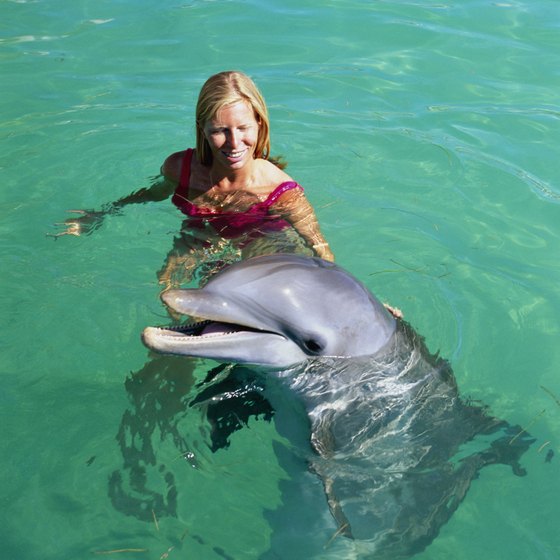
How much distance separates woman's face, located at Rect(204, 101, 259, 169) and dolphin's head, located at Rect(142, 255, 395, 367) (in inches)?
67.0

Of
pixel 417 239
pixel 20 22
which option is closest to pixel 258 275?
pixel 417 239

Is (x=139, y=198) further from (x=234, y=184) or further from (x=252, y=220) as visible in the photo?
(x=252, y=220)

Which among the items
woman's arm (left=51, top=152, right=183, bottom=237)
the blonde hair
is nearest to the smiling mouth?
the blonde hair

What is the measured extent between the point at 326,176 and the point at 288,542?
4.24m

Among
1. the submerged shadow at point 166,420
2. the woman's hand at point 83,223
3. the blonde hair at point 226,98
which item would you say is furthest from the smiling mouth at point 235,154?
the submerged shadow at point 166,420

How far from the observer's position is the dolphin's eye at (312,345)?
4.32 meters

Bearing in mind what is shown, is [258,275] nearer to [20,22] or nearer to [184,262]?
[184,262]

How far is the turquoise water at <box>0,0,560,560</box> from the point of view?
4605 mm

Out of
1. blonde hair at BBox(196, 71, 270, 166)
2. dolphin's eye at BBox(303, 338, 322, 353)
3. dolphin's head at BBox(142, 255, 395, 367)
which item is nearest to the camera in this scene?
dolphin's head at BBox(142, 255, 395, 367)

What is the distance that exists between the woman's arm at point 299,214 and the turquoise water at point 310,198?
0.75 metres

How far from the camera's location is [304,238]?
6.00 m

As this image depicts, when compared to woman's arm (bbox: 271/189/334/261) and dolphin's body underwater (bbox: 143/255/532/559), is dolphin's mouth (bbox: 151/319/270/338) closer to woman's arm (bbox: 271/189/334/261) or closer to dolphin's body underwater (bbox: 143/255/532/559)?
dolphin's body underwater (bbox: 143/255/532/559)

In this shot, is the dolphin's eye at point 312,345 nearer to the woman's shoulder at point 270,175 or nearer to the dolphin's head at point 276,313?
the dolphin's head at point 276,313

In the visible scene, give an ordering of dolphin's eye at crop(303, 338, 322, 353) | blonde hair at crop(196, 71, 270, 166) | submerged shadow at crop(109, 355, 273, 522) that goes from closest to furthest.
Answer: dolphin's eye at crop(303, 338, 322, 353), submerged shadow at crop(109, 355, 273, 522), blonde hair at crop(196, 71, 270, 166)
